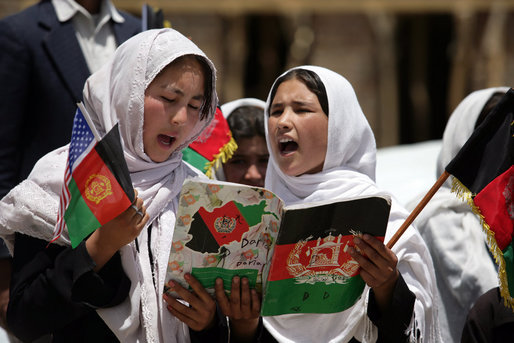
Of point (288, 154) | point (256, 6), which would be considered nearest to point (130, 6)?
point (256, 6)

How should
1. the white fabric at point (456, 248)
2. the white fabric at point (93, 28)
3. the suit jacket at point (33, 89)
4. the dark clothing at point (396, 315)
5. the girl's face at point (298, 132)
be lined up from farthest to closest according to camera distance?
1. the white fabric at point (93, 28)
2. the white fabric at point (456, 248)
3. the suit jacket at point (33, 89)
4. the girl's face at point (298, 132)
5. the dark clothing at point (396, 315)

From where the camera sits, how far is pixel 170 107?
307cm

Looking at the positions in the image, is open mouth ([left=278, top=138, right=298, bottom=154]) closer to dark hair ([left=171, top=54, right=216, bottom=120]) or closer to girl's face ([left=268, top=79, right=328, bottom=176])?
girl's face ([left=268, top=79, right=328, bottom=176])

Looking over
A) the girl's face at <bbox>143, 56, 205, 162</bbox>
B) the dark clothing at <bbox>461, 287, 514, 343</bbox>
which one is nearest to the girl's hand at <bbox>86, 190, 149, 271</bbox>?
the girl's face at <bbox>143, 56, 205, 162</bbox>

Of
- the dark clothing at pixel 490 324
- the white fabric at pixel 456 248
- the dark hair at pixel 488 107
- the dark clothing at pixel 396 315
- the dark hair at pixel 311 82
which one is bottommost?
the white fabric at pixel 456 248

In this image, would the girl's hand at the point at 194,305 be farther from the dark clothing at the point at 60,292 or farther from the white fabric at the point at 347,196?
the white fabric at the point at 347,196

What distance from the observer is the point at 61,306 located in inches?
111

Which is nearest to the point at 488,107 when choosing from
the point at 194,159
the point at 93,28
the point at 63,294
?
the point at 194,159

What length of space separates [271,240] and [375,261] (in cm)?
38

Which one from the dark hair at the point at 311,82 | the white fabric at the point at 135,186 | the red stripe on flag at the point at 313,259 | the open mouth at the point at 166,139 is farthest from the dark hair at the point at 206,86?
Result: the red stripe on flag at the point at 313,259

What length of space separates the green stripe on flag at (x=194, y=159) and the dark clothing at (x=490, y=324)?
1.41m

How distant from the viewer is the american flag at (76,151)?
2775mm

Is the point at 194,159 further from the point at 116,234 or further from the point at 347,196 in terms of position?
the point at 116,234

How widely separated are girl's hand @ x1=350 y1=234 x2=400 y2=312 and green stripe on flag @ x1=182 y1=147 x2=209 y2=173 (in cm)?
127
